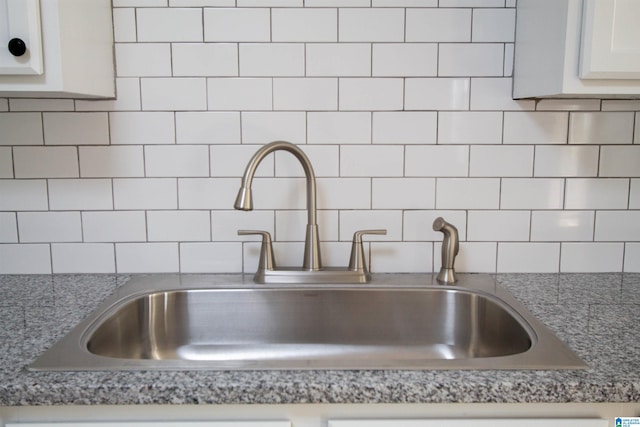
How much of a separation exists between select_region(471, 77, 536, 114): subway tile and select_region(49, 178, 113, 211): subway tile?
94cm

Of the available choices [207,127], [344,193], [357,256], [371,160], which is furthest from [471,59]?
[207,127]

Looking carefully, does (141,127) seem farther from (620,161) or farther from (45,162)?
(620,161)

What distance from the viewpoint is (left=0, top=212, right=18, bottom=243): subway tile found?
136 centimetres

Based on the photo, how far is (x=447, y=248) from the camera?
4.21ft

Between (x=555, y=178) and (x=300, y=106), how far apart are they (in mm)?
663

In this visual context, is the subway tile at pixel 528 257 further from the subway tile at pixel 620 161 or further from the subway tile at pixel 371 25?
A: the subway tile at pixel 371 25

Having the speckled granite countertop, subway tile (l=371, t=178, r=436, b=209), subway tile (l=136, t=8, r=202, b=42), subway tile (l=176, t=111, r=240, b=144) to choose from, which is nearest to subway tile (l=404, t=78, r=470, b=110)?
subway tile (l=371, t=178, r=436, b=209)

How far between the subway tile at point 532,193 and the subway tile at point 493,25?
0.35m

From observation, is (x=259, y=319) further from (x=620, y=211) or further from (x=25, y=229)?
(x=620, y=211)

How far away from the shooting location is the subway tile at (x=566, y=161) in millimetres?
1352

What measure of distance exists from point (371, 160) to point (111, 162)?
2.12 ft

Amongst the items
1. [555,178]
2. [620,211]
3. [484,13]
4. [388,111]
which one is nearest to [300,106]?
[388,111]

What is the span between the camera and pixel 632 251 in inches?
54.9

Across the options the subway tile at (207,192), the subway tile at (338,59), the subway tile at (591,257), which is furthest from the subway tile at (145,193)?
the subway tile at (591,257)
